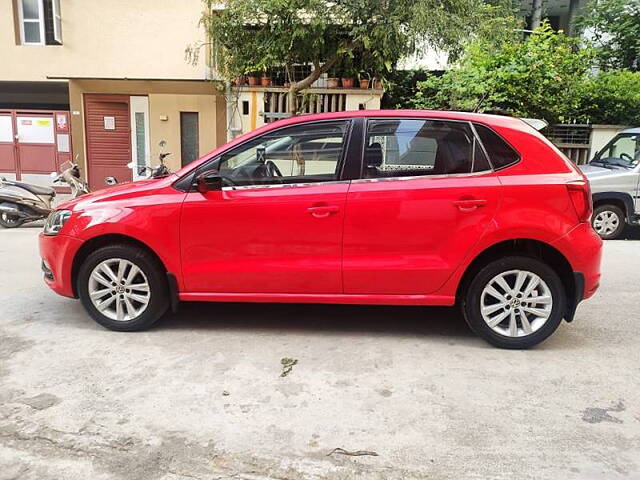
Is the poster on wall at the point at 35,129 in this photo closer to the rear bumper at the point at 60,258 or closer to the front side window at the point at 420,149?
the rear bumper at the point at 60,258

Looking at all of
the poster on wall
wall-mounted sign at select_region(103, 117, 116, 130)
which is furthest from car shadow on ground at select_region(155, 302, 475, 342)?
the poster on wall

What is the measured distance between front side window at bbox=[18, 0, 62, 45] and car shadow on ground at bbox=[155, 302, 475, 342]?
1160 centimetres

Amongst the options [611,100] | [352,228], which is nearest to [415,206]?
[352,228]

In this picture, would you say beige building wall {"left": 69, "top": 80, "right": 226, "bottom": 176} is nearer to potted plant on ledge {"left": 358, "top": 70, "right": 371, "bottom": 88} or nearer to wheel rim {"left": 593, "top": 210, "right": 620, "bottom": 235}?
potted plant on ledge {"left": 358, "top": 70, "right": 371, "bottom": 88}

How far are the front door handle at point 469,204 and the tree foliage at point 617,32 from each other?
14.3 metres

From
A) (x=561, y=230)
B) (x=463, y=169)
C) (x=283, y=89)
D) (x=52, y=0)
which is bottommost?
(x=561, y=230)

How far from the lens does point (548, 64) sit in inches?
468

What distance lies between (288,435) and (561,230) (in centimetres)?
252

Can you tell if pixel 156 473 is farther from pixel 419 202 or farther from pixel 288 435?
pixel 419 202

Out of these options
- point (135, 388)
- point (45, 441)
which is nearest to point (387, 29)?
point (135, 388)

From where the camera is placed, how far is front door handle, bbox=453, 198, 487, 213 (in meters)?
4.11

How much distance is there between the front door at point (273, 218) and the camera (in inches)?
167

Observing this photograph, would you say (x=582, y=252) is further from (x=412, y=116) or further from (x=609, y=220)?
(x=609, y=220)

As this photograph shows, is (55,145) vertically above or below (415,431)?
above
